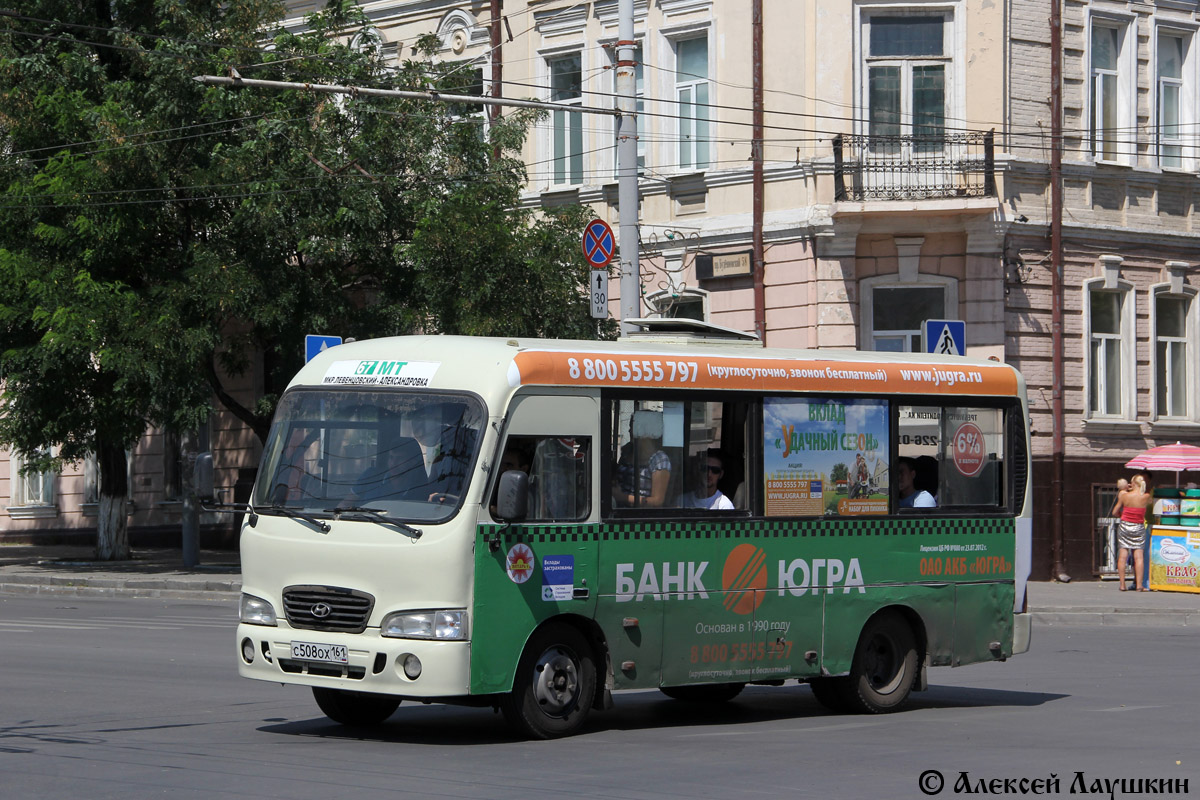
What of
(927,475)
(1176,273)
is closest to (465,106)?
(1176,273)

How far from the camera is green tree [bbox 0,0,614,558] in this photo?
25.8 metres

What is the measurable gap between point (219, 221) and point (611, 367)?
18988 mm

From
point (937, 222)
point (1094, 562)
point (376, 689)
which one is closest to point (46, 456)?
point (937, 222)

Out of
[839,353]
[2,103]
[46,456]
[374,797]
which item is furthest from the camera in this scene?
[46,456]

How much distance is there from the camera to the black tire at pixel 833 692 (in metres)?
12.5

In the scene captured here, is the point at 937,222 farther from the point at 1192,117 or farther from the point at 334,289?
the point at 334,289

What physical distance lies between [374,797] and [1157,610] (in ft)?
53.3

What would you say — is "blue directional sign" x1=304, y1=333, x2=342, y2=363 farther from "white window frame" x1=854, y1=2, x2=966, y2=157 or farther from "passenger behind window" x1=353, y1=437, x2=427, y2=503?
"white window frame" x1=854, y1=2, x2=966, y2=157

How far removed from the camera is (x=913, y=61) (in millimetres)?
27141

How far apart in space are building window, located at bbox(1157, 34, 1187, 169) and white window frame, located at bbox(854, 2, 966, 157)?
14.0 feet

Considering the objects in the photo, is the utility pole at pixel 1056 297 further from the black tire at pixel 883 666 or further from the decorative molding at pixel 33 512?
the decorative molding at pixel 33 512

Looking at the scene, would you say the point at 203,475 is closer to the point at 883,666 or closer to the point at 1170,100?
the point at 883,666

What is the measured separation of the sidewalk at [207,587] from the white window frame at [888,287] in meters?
4.47

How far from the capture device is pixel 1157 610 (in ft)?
72.8
